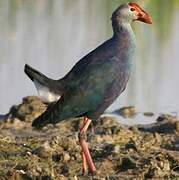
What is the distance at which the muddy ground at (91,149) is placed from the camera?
733cm

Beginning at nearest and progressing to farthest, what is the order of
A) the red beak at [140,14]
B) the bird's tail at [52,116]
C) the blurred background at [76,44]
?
the bird's tail at [52,116]
the red beak at [140,14]
the blurred background at [76,44]

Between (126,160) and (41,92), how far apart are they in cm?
98

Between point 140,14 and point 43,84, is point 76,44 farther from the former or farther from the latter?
point 43,84

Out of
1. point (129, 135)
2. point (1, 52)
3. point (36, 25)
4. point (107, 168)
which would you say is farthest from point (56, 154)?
point (36, 25)

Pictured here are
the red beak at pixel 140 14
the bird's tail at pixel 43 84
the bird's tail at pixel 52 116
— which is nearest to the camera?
the bird's tail at pixel 43 84

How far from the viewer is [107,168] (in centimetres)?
759

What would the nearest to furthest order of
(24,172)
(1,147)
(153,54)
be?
1. (24,172)
2. (1,147)
3. (153,54)

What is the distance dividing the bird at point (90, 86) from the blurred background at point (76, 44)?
10.5 ft

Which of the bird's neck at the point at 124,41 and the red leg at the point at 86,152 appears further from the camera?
Result: the bird's neck at the point at 124,41

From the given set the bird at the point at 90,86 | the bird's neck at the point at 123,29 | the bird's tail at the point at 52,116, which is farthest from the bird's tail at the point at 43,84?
the bird's neck at the point at 123,29

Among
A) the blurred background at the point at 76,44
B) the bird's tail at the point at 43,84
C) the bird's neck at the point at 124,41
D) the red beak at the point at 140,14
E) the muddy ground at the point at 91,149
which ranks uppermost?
the red beak at the point at 140,14

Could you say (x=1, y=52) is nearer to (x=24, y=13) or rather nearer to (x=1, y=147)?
(x=24, y=13)

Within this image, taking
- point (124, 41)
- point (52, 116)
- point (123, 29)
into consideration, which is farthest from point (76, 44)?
point (52, 116)

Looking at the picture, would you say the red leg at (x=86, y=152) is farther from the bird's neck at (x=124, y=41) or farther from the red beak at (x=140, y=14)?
the red beak at (x=140, y=14)
